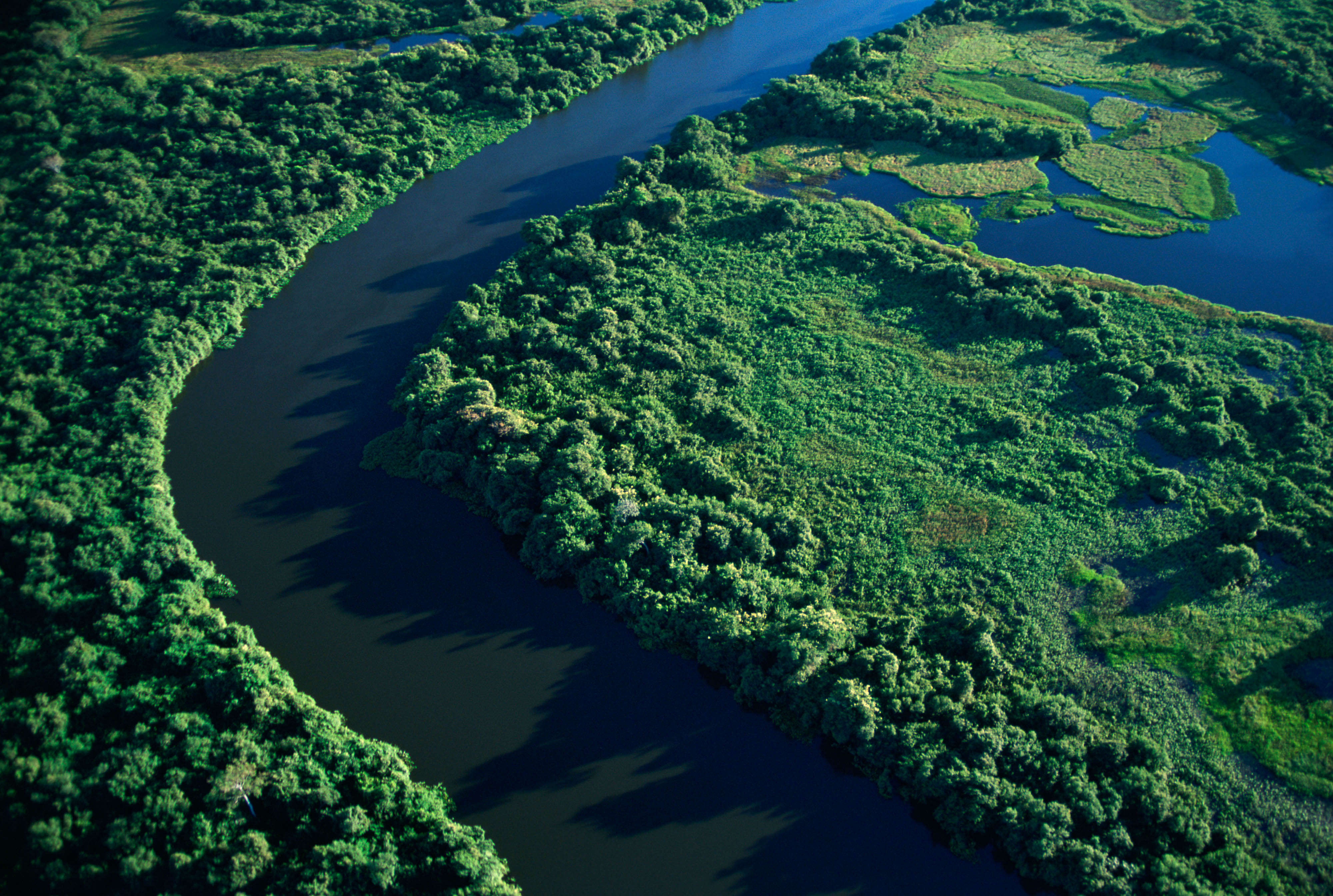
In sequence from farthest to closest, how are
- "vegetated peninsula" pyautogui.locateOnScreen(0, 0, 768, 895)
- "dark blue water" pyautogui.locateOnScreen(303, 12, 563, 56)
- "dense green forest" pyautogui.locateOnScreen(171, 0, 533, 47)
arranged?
"dark blue water" pyautogui.locateOnScreen(303, 12, 563, 56) < "dense green forest" pyautogui.locateOnScreen(171, 0, 533, 47) < "vegetated peninsula" pyautogui.locateOnScreen(0, 0, 768, 895)

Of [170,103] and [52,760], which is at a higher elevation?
[170,103]

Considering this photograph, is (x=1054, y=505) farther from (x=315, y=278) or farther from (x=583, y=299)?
(x=315, y=278)

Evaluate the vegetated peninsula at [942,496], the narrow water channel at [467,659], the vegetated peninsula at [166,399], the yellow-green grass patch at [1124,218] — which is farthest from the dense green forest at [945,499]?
the vegetated peninsula at [166,399]

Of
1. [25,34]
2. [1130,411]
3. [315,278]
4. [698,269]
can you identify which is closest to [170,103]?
[25,34]

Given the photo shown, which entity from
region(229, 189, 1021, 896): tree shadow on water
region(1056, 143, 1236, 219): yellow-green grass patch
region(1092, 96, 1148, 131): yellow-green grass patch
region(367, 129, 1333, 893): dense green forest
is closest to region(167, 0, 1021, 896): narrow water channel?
region(229, 189, 1021, 896): tree shadow on water

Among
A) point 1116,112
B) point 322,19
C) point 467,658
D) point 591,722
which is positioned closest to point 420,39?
point 322,19

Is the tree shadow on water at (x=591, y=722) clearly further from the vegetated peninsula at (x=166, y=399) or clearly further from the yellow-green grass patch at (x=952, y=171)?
the yellow-green grass patch at (x=952, y=171)

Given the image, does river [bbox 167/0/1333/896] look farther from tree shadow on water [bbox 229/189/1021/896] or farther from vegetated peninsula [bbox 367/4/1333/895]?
vegetated peninsula [bbox 367/4/1333/895]
